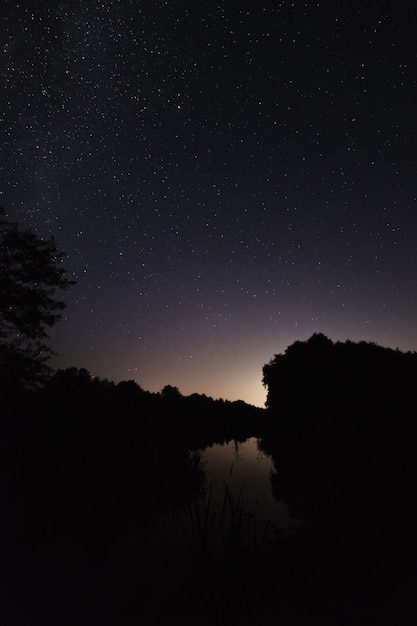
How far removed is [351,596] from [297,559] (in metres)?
1.66

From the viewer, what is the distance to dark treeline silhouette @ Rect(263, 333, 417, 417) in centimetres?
3206

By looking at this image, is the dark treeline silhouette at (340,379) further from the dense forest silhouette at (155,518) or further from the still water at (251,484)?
the still water at (251,484)

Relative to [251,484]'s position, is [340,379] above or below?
above

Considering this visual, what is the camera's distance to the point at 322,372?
41.8 meters

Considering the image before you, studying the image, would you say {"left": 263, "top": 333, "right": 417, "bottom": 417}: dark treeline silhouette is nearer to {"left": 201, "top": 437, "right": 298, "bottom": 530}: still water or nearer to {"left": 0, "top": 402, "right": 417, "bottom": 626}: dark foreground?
{"left": 201, "top": 437, "right": 298, "bottom": 530}: still water

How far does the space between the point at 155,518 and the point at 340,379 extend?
108 feet

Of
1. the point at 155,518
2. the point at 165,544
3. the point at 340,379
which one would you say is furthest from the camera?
the point at 340,379

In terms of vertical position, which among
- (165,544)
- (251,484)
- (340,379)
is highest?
(340,379)

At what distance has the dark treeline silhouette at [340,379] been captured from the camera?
32062mm

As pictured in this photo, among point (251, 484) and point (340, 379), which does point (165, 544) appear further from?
point (340, 379)

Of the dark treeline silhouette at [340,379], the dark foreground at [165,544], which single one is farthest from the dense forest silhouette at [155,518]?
the dark treeline silhouette at [340,379]

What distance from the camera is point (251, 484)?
50.0 ft

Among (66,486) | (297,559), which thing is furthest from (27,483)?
(297,559)

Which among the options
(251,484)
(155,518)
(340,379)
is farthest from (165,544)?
(340,379)
